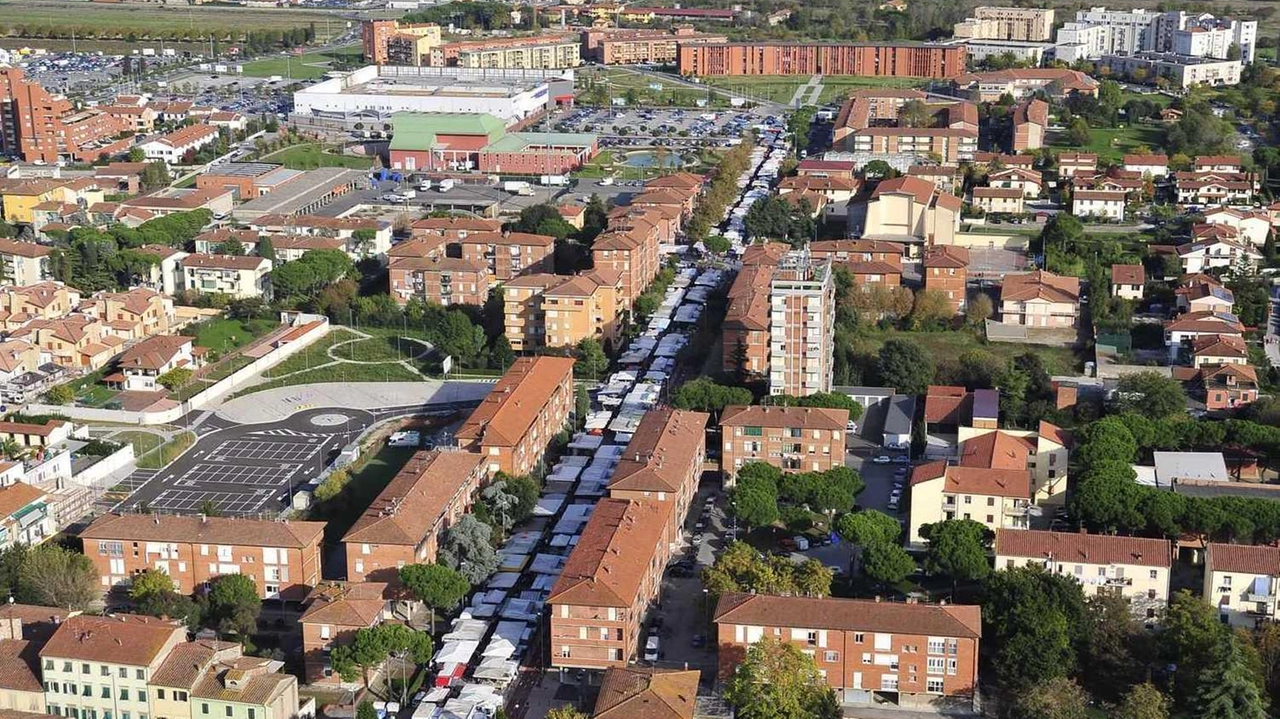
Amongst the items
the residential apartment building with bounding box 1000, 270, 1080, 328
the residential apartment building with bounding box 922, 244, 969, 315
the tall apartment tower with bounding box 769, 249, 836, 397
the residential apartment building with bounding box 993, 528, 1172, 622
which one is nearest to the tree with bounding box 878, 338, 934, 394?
the tall apartment tower with bounding box 769, 249, 836, 397

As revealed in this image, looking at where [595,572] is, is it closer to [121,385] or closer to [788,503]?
[788,503]

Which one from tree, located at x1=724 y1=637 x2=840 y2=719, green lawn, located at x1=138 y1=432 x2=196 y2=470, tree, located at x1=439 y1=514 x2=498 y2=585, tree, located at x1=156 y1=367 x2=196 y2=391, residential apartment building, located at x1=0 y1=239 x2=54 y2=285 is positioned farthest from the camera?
residential apartment building, located at x1=0 y1=239 x2=54 y2=285

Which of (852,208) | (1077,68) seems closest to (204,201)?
(852,208)

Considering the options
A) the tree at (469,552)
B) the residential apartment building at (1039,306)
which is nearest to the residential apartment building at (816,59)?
the residential apartment building at (1039,306)

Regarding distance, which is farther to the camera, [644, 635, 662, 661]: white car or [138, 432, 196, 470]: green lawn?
[138, 432, 196, 470]: green lawn

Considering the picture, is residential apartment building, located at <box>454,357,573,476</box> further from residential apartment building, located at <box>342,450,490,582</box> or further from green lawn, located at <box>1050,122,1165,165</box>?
green lawn, located at <box>1050,122,1165,165</box>
